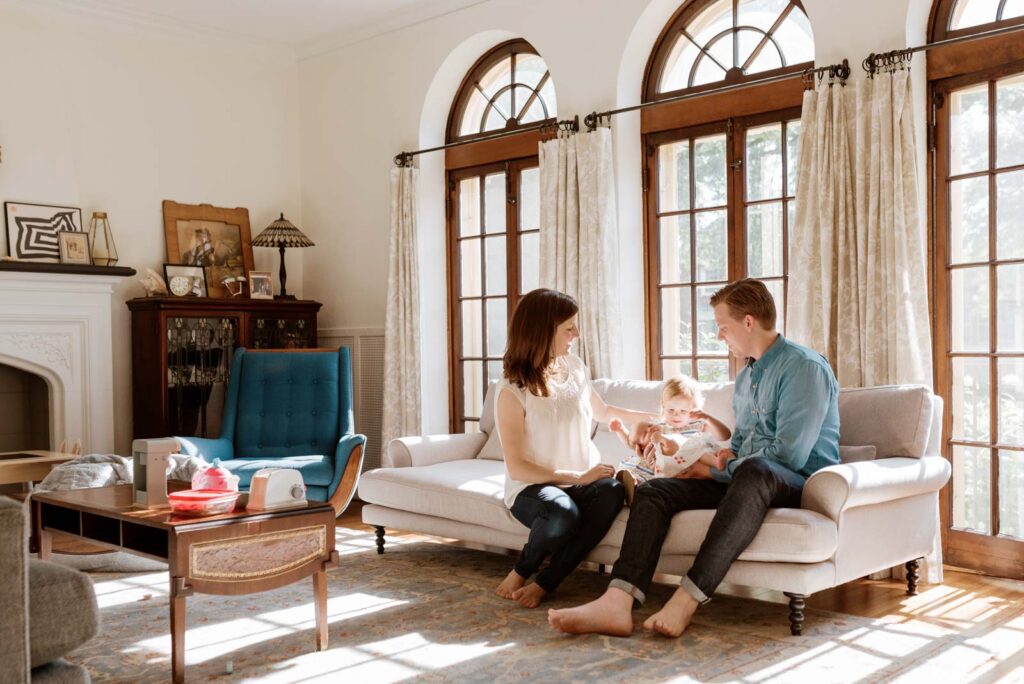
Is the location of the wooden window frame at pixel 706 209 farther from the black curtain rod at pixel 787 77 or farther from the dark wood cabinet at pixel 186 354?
the dark wood cabinet at pixel 186 354

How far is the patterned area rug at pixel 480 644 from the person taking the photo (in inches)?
121

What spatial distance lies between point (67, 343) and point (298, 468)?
1832mm

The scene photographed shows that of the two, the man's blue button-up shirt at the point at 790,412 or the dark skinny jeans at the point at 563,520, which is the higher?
the man's blue button-up shirt at the point at 790,412

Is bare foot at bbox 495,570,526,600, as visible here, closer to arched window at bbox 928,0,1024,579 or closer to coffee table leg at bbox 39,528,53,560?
coffee table leg at bbox 39,528,53,560

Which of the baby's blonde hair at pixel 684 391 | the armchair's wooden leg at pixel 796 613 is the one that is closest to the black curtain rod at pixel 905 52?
the baby's blonde hair at pixel 684 391

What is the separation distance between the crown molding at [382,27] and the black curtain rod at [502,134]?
0.78 metres

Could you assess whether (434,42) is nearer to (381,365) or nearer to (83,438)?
(381,365)

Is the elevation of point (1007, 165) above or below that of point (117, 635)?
above

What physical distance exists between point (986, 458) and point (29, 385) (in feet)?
17.7

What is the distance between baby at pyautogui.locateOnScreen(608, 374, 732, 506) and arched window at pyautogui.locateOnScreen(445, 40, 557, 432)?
1.99m

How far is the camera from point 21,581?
7.29ft

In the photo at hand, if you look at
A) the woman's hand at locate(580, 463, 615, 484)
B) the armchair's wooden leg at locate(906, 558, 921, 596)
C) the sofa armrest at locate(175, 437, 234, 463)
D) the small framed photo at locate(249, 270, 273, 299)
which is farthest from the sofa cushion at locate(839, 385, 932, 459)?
the small framed photo at locate(249, 270, 273, 299)

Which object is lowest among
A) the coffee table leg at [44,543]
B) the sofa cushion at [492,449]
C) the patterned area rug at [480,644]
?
the patterned area rug at [480,644]

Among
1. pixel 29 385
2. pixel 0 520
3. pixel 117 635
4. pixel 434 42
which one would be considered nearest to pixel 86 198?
pixel 29 385
